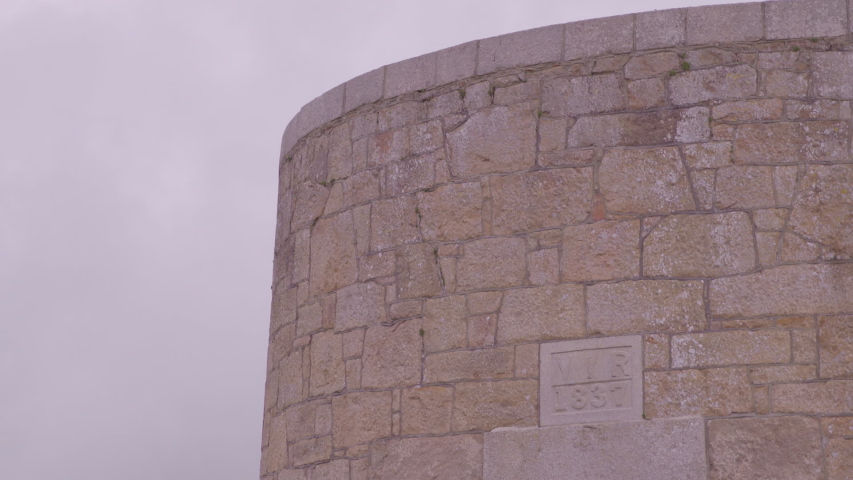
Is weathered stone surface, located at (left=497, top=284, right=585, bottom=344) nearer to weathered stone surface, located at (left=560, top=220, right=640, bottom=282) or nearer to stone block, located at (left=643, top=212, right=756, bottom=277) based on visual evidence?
weathered stone surface, located at (left=560, top=220, right=640, bottom=282)

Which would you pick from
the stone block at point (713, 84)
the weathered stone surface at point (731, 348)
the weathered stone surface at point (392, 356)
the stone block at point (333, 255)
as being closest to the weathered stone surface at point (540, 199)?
the stone block at point (713, 84)

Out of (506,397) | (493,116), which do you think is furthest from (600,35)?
(506,397)

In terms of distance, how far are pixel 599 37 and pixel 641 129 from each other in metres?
0.51

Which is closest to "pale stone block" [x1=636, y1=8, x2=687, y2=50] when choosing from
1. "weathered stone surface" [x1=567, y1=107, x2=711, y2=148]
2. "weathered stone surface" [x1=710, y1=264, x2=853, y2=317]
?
"weathered stone surface" [x1=567, y1=107, x2=711, y2=148]

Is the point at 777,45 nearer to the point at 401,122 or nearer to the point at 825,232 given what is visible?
the point at 825,232

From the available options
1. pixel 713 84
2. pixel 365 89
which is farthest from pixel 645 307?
pixel 365 89

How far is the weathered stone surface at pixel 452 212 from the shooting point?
595cm

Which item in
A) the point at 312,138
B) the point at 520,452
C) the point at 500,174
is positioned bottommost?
the point at 520,452

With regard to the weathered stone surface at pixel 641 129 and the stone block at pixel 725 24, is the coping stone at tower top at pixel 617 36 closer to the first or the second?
the stone block at pixel 725 24

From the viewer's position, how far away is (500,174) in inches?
234

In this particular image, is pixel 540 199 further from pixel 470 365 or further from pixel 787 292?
pixel 787 292

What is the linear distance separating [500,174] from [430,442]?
1.32m

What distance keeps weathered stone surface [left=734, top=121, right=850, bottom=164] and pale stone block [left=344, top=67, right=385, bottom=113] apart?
1932 millimetres

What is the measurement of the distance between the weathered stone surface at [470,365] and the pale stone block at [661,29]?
158 cm
